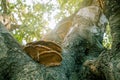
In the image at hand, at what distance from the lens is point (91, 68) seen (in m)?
2.23

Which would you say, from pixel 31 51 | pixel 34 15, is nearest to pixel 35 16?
pixel 34 15

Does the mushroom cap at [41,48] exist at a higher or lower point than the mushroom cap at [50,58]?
higher

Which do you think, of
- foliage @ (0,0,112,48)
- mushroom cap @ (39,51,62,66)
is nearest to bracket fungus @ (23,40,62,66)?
mushroom cap @ (39,51,62,66)

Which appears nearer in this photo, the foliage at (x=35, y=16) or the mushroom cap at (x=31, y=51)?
the mushroom cap at (x=31, y=51)

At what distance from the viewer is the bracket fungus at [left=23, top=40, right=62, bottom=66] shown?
1946 millimetres

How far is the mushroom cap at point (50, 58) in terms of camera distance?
6.37ft

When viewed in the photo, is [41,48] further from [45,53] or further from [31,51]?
[31,51]

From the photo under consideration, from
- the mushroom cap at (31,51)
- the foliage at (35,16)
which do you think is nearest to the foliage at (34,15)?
the foliage at (35,16)

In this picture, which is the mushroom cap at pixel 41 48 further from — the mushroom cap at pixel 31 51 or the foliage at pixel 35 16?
the foliage at pixel 35 16

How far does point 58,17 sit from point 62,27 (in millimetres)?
3865

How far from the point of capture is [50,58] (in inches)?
77.8

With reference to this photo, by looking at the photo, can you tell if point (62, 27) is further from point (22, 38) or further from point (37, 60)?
point (22, 38)

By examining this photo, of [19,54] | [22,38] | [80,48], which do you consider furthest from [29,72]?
[22,38]

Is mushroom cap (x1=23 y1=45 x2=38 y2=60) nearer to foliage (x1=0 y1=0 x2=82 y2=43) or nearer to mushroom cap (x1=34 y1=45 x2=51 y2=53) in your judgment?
mushroom cap (x1=34 y1=45 x2=51 y2=53)
